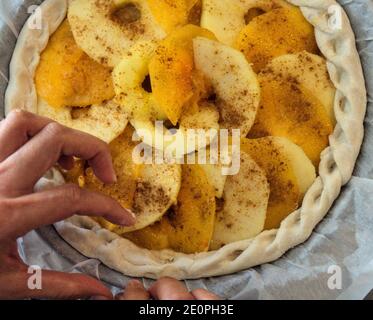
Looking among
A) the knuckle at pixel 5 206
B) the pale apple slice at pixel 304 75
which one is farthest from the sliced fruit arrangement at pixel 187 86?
the knuckle at pixel 5 206

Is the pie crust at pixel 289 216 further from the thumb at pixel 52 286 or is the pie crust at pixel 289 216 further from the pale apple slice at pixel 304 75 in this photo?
the thumb at pixel 52 286

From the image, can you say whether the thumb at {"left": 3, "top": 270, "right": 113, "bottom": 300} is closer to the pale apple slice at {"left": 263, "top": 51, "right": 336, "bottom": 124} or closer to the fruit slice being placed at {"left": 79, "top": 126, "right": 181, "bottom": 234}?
the fruit slice being placed at {"left": 79, "top": 126, "right": 181, "bottom": 234}

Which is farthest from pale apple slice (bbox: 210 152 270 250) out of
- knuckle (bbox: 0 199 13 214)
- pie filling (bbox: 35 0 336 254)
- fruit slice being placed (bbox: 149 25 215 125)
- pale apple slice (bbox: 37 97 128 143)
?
knuckle (bbox: 0 199 13 214)

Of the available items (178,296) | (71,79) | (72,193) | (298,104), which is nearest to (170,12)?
(71,79)

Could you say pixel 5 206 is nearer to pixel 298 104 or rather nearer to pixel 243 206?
pixel 243 206

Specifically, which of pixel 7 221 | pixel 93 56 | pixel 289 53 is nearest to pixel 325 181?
pixel 289 53

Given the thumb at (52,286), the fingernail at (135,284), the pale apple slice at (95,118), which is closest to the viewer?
the thumb at (52,286)

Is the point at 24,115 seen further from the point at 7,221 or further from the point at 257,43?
the point at 257,43
